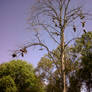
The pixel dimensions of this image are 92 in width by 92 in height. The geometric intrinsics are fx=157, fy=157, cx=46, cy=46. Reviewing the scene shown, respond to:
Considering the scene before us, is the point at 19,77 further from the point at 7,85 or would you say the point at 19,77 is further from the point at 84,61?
the point at 84,61

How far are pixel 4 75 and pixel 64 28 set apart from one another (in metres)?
23.5

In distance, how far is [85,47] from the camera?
20.1m

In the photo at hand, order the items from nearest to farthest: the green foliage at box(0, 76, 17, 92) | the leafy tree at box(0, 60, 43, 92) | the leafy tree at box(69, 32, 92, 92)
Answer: the leafy tree at box(69, 32, 92, 92) < the green foliage at box(0, 76, 17, 92) < the leafy tree at box(0, 60, 43, 92)

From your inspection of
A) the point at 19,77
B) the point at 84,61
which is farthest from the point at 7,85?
the point at 84,61

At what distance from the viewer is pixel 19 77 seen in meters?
30.7

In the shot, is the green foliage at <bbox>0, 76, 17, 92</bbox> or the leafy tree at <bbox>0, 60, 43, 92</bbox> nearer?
the green foliage at <bbox>0, 76, 17, 92</bbox>

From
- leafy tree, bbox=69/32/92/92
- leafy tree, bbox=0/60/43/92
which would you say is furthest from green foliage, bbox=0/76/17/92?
leafy tree, bbox=69/32/92/92

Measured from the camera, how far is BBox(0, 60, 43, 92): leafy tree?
2845 cm

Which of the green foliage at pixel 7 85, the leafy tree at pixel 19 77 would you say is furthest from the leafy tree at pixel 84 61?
the green foliage at pixel 7 85

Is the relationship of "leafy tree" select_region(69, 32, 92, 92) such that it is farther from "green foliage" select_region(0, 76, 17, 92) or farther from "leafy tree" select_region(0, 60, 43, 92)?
"green foliage" select_region(0, 76, 17, 92)

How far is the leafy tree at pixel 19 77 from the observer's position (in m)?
28.4

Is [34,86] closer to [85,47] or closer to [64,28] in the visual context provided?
[85,47]

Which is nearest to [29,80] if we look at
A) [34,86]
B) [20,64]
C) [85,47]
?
[34,86]

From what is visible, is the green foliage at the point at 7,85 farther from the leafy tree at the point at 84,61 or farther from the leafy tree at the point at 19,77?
the leafy tree at the point at 84,61
